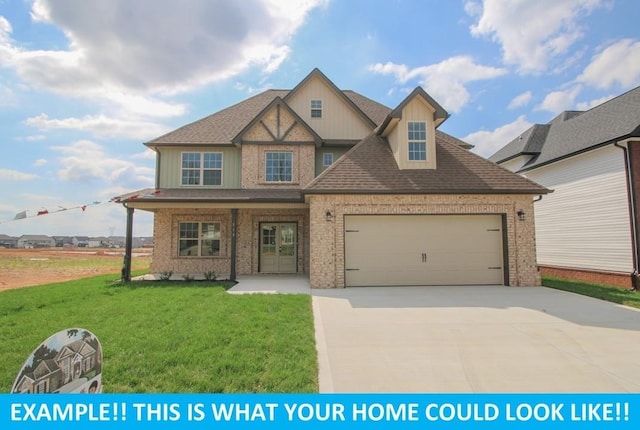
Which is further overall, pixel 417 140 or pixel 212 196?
pixel 212 196

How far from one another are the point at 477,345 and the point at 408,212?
20.8ft

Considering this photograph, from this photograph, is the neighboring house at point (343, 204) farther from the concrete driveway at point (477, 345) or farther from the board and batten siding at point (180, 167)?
the concrete driveway at point (477, 345)

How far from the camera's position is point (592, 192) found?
13219 millimetres

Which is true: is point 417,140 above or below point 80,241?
above

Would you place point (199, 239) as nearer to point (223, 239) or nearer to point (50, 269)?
point (223, 239)

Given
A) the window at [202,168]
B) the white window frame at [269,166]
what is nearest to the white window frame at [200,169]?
→ the window at [202,168]

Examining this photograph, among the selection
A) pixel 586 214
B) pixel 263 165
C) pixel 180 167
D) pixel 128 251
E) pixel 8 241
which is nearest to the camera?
pixel 128 251

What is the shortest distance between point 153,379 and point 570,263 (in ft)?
54.1

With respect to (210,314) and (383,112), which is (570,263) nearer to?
(383,112)

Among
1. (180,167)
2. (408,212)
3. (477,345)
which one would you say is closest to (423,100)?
(408,212)

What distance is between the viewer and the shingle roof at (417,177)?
440 inches

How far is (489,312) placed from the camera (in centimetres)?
761

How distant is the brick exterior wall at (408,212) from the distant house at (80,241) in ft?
337

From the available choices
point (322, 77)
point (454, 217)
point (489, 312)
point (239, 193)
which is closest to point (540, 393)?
point (489, 312)
